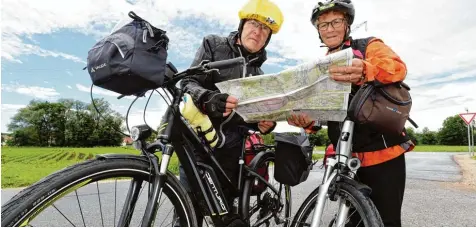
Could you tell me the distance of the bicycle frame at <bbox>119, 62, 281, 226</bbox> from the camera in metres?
1.96

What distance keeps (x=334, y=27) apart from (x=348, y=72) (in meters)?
0.69

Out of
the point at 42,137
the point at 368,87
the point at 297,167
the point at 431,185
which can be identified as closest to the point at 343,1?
the point at 368,87

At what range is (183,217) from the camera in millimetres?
2135

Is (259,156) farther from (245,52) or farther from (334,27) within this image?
(334,27)

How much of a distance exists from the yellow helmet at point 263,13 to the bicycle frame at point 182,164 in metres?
0.94

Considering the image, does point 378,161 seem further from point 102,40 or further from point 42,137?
point 42,137

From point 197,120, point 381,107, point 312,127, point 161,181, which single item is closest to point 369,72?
point 381,107

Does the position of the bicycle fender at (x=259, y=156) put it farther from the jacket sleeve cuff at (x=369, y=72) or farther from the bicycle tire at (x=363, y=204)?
the jacket sleeve cuff at (x=369, y=72)

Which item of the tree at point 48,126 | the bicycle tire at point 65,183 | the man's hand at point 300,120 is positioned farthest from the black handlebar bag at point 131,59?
the tree at point 48,126

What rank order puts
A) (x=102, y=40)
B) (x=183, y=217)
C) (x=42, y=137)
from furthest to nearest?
(x=42, y=137) → (x=183, y=217) → (x=102, y=40)

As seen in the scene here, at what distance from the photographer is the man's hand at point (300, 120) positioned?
2399 millimetres

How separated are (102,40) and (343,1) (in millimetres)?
1492

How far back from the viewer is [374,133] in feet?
7.25

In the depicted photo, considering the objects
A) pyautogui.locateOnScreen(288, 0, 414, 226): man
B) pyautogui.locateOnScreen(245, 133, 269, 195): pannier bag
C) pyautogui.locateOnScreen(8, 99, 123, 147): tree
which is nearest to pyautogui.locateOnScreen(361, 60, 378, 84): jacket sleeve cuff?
pyautogui.locateOnScreen(288, 0, 414, 226): man
